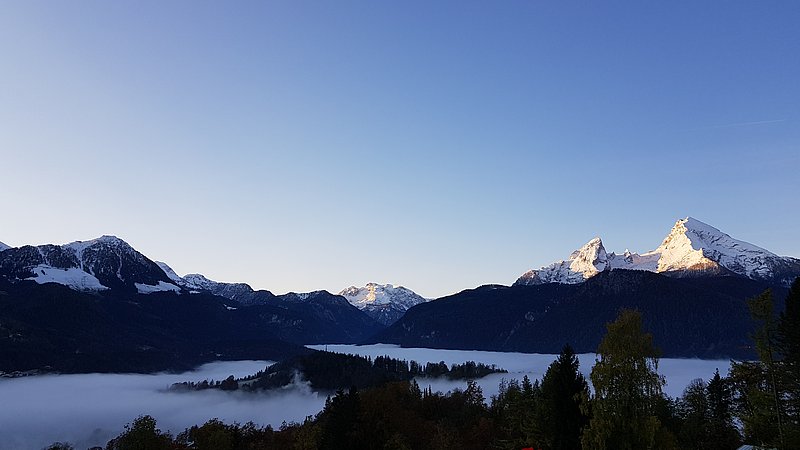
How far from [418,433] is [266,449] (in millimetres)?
33718

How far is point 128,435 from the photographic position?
116 metres

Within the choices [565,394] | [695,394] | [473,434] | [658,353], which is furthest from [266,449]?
[658,353]

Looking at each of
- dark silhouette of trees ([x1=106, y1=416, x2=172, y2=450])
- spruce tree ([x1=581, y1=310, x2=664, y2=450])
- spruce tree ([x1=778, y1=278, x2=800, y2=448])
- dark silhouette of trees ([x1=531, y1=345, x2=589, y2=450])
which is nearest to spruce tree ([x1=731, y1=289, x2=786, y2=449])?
spruce tree ([x1=778, y1=278, x2=800, y2=448])

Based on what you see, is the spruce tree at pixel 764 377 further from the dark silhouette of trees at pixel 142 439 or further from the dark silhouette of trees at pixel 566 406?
the dark silhouette of trees at pixel 142 439

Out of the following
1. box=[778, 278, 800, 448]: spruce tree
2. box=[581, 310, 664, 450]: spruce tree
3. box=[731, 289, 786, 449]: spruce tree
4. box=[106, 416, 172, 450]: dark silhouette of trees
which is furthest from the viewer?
box=[106, 416, 172, 450]: dark silhouette of trees

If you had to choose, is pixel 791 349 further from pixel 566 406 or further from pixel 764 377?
pixel 566 406

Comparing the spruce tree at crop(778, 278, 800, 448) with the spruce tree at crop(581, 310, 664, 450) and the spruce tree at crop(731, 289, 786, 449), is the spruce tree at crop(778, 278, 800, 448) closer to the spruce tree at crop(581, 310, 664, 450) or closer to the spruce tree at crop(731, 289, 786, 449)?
the spruce tree at crop(731, 289, 786, 449)

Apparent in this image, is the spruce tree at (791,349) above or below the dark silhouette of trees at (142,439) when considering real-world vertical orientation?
above

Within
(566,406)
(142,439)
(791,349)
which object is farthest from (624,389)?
(142,439)

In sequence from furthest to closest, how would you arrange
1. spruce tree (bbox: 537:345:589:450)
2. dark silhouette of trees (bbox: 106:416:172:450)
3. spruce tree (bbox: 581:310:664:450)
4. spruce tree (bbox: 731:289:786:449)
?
dark silhouette of trees (bbox: 106:416:172:450) < spruce tree (bbox: 537:345:589:450) < spruce tree (bbox: 731:289:786:449) < spruce tree (bbox: 581:310:664:450)

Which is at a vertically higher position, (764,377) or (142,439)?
(764,377)

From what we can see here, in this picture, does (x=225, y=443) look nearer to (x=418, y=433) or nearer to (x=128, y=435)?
(x=128, y=435)

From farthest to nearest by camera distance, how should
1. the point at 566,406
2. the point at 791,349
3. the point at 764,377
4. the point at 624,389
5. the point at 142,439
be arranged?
the point at 142,439 → the point at 791,349 → the point at 566,406 → the point at 764,377 → the point at 624,389

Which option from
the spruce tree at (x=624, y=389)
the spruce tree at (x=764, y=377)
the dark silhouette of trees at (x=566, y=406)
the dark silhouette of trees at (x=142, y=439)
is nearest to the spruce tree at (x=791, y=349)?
the spruce tree at (x=764, y=377)
